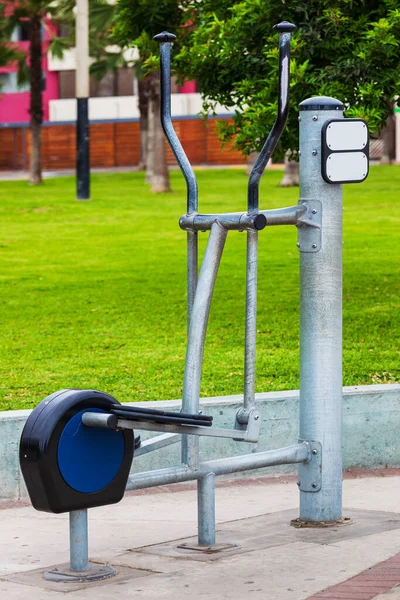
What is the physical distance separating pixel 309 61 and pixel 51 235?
11443 millimetres

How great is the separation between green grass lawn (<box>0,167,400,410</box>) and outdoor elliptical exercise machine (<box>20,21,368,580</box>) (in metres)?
2.29

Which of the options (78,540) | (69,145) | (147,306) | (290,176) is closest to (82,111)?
(290,176)

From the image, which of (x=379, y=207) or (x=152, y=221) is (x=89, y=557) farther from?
(x=379, y=207)

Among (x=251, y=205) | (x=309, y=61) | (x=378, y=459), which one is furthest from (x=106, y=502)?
(x=309, y=61)

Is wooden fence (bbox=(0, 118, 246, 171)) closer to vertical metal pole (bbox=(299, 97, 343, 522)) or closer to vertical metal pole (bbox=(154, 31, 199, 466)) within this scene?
vertical metal pole (bbox=(299, 97, 343, 522))

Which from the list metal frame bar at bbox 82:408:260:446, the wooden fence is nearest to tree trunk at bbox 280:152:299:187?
the wooden fence

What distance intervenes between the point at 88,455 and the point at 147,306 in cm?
799

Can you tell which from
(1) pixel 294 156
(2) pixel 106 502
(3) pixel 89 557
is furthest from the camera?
(1) pixel 294 156

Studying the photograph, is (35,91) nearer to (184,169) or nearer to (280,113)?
(184,169)

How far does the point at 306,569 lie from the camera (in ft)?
16.8

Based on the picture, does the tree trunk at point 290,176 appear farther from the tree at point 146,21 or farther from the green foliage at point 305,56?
the green foliage at point 305,56

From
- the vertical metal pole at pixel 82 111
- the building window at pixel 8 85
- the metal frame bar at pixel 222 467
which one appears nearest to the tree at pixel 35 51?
the vertical metal pole at pixel 82 111

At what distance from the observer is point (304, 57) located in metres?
11.2

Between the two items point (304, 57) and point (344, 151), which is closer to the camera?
point (344, 151)
